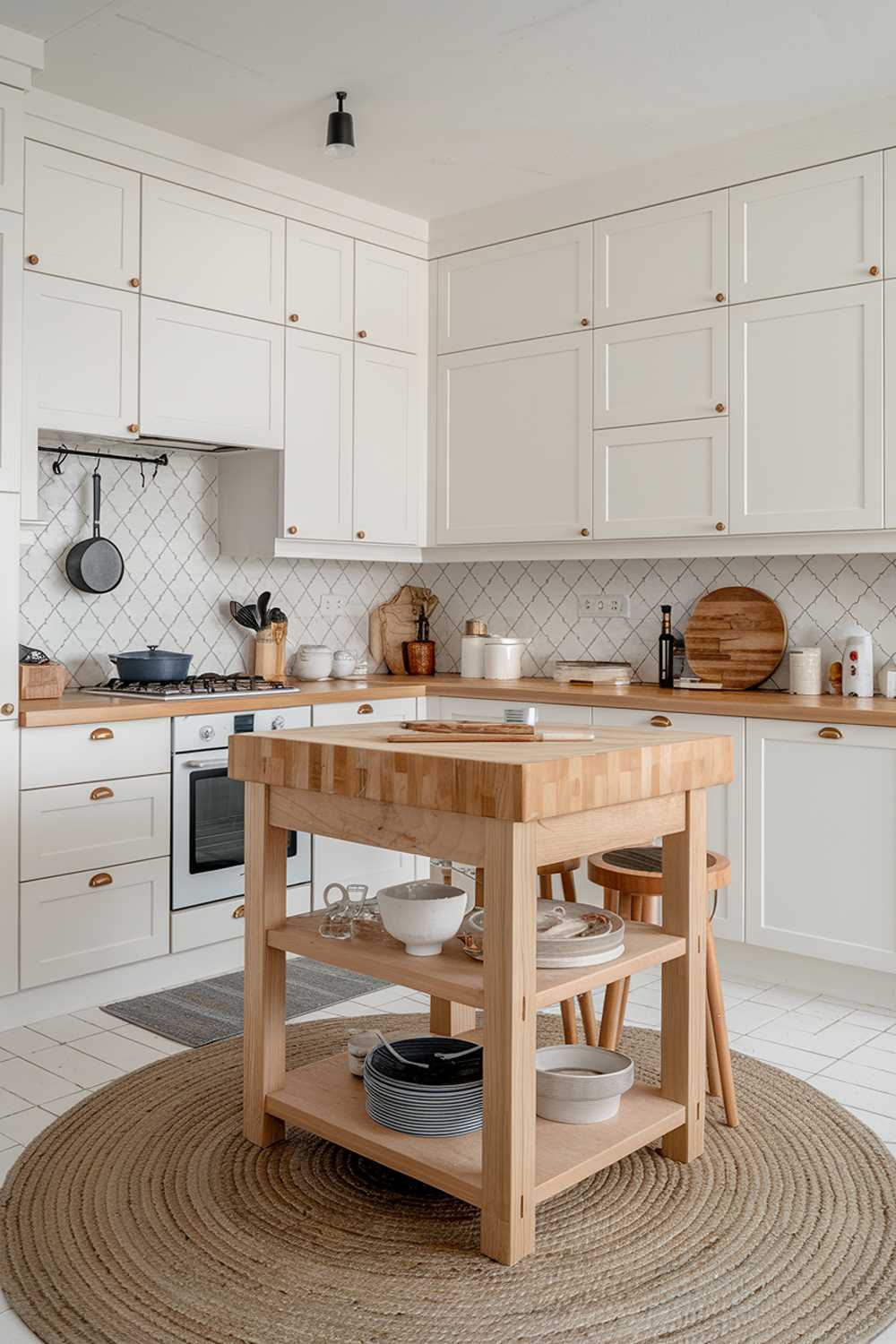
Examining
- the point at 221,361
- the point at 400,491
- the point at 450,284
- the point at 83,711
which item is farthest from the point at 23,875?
the point at 450,284

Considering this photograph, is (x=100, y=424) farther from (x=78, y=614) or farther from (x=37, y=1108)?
(x=37, y=1108)

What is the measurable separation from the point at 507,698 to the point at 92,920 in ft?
5.34

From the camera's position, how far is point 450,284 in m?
4.77

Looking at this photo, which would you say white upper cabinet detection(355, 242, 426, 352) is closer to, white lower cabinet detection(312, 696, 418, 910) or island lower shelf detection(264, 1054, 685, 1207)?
white lower cabinet detection(312, 696, 418, 910)

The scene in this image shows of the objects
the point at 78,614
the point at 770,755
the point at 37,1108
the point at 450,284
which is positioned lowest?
the point at 37,1108

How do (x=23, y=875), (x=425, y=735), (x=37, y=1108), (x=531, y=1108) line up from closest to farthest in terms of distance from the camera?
(x=531, y=1108) → (x=425, y=735) → (x=37, y=1108) → (x=23, y=875)

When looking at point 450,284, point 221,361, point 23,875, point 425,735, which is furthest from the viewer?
point 450,284

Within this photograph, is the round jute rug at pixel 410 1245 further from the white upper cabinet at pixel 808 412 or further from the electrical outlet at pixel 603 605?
the electrical outlet at pixel 603 605

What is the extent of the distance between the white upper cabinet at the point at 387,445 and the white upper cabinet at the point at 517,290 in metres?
0.24

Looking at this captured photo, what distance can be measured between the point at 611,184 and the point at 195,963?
3.06 metres

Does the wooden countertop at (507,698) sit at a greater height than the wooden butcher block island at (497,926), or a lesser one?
greater

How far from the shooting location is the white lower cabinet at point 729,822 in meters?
3.71

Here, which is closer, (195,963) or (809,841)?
(809,841)

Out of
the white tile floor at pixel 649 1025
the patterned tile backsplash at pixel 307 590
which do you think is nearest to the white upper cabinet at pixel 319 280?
the patterned tile backsplash at pixel 307 590
